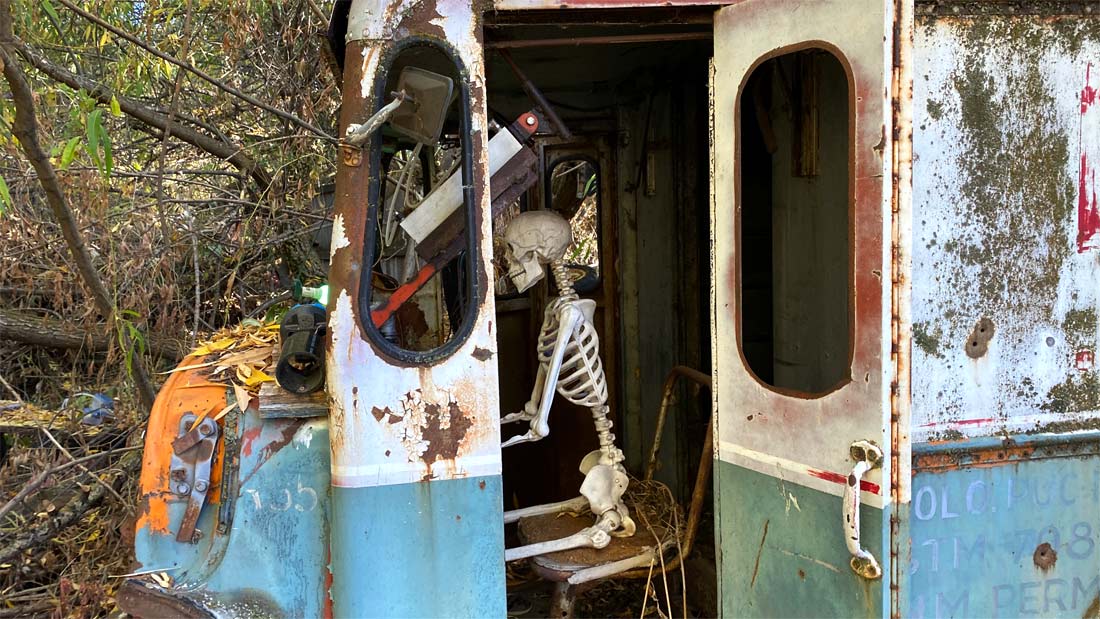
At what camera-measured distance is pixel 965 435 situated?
8.55 ft

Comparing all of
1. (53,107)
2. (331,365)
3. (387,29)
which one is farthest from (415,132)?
(53,107)

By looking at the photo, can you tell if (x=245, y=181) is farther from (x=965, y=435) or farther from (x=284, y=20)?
(x=965, y=435)

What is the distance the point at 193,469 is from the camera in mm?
2467

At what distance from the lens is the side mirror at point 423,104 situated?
2205 millimetres

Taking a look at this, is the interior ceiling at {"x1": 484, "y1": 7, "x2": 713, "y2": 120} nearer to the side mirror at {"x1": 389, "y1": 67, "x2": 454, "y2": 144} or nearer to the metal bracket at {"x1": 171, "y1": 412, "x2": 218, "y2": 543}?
the side mirror at {"x1": 389, "y1": 67, "x2": 454, "y2": 144}

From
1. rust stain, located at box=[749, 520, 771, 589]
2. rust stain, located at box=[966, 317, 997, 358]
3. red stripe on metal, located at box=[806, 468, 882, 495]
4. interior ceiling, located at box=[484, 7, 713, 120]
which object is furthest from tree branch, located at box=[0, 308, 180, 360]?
rust stain, located at box=[966, 317, 997, 358]

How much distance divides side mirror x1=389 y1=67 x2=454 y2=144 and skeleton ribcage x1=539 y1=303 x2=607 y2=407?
1.04m

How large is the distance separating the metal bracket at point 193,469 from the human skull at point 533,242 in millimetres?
1211

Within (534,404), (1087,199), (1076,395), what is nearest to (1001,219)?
(1087,199)

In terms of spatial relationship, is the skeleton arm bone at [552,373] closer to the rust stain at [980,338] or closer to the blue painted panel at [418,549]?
the blue painted panel at [418,549]

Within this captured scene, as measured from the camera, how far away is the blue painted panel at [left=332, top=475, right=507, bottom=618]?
2311 millimetres

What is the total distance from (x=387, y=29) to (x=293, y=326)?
1.00m

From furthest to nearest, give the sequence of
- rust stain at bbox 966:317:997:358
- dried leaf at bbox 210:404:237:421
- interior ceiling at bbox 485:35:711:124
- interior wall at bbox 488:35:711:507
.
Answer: interior wall at bbox 488:35:711:507, interior ceiling at bbox 485:35:711:124, rust stain at bbox 966:317:997:358, dried leaf at bbox 210:404:237:421

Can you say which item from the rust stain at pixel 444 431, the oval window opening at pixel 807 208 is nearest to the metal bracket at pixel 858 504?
the oval window opening at pixel 807 208
